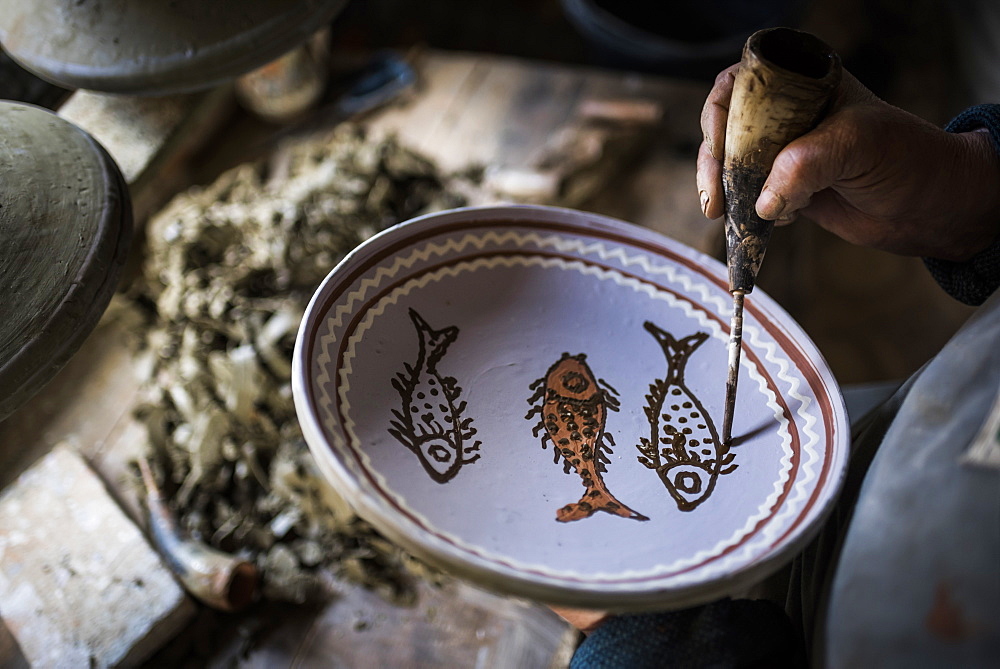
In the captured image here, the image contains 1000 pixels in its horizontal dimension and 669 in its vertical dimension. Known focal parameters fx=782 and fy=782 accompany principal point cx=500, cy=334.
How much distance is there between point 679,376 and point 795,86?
0.39 meters

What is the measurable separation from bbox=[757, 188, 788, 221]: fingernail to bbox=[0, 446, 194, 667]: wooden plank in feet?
3.48

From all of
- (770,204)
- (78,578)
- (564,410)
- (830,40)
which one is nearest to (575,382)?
(564,410)

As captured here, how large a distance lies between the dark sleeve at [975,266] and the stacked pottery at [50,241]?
38.7 inches

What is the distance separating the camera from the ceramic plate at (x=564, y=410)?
738mm

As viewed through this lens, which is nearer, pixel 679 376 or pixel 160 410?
pixel 679 376

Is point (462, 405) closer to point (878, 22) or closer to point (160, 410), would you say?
point (160, 410)

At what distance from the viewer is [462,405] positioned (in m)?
0.91

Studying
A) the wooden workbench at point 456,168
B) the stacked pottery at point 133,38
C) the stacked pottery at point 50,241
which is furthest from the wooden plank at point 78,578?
the stacked pottery at point 133,38

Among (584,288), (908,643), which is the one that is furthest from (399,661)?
(908,643)

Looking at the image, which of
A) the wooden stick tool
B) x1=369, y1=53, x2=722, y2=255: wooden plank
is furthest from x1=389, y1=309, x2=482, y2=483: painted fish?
x1=369, y1=53, x2=722, y2=255: wooden plank

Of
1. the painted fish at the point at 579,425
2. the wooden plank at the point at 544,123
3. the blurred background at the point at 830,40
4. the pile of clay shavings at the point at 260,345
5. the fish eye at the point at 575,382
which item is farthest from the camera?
the blurred background at the point at 830,40

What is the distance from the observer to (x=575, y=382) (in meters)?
Answer: 0.95

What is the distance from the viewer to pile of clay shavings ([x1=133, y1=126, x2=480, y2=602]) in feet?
4.62

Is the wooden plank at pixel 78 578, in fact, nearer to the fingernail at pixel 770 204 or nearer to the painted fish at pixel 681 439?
the painted fish at pixel 681 439
